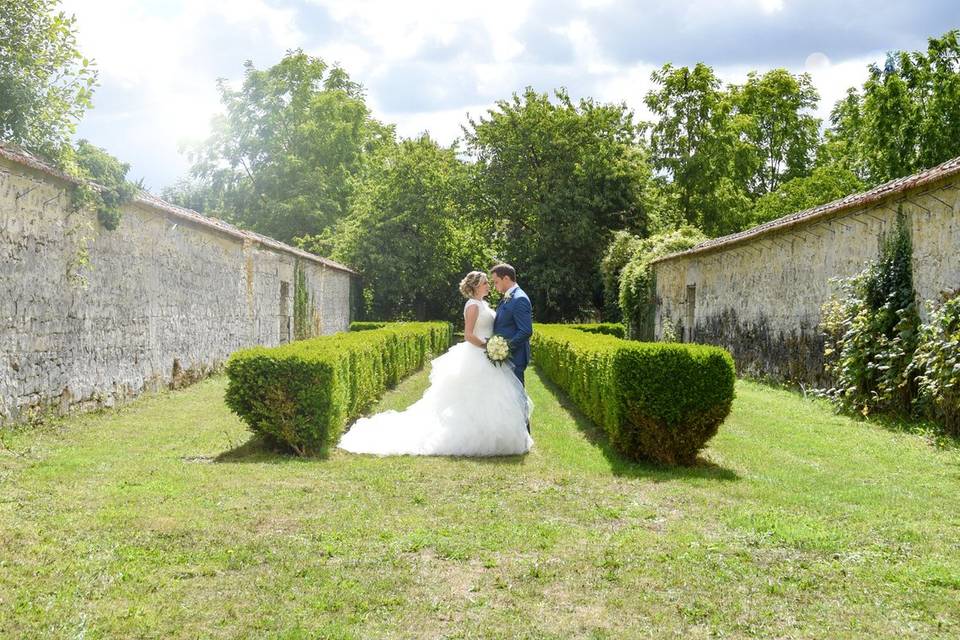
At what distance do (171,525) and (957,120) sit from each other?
Result: 30.8 metres

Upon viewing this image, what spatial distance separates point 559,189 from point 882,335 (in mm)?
22348

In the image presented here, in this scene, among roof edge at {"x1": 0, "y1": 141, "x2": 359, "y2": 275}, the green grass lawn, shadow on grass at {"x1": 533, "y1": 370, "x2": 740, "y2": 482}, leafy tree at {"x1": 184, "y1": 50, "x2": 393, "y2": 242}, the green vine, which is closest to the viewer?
the green grass lawn

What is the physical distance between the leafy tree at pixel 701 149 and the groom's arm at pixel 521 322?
1158 inches

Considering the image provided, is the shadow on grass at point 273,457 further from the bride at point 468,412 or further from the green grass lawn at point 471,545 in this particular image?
the bride at point 468,412

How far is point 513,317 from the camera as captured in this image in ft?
26.3

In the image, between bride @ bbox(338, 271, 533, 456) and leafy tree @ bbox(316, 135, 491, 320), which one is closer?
bride @ bbox(338, 271, 533, 456)

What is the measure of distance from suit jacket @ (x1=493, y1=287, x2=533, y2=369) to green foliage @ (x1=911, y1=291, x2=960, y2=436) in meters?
4.40

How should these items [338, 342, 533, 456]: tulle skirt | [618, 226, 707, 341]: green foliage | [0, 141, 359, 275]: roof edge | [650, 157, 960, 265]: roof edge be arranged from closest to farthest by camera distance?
[338, 342, 533, 456]: tulle skirt
[0, 141, 359, 275]: roof edge
[650, 157, 960, 265]: roof edge
[618, 226, 707, 341]: green foliage

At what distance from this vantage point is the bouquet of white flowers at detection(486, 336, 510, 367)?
793 centimetres

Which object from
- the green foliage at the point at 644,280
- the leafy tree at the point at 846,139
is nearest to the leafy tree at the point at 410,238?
the green foliage at the point at 644,280

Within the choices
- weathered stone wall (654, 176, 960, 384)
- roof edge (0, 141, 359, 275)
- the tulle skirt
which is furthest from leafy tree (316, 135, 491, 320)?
the tulle skirt

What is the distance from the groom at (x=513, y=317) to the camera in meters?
7.97

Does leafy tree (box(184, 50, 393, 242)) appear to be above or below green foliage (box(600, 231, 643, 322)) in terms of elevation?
above

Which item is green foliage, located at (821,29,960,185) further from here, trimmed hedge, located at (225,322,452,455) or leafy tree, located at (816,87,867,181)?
trimmed hedge, located at (225,322,452,455)
